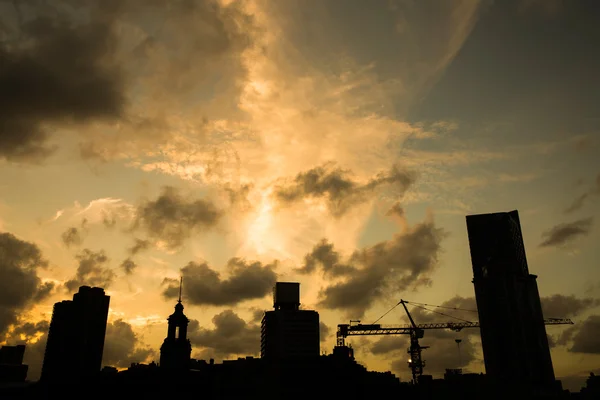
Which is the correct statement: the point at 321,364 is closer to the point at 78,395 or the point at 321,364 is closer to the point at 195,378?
the point at 195,378

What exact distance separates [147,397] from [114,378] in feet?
48.8

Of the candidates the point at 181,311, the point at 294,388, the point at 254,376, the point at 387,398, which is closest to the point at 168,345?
the point at 181,311

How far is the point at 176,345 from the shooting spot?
5640 inches

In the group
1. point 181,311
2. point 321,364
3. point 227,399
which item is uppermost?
point 181,311

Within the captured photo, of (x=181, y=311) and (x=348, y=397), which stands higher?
(x=181, y=311)

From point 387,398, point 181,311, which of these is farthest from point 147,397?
point 387,398

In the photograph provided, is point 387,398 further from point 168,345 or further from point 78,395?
point 78,395

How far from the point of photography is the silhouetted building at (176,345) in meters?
142

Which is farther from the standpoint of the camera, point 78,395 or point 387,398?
point 387,398

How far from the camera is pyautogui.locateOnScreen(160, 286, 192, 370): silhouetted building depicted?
142m

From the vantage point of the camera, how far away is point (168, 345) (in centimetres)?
14275

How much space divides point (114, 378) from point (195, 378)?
2587 centimetres

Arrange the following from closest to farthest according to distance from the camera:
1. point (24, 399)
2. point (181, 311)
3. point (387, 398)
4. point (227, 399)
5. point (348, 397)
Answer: point (24, 399) → point (181, 311) → point (227, 399) → point (348, 397) → point (387, 398)

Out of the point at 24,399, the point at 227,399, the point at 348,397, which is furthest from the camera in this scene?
the point at 348,397
